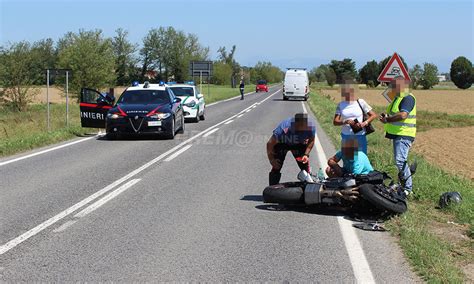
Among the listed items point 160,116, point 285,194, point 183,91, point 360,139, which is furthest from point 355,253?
point 183,91

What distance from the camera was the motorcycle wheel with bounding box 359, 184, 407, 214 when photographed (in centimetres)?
648

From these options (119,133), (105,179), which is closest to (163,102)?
(119,133)

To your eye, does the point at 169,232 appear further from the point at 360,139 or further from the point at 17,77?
the point at 17,77

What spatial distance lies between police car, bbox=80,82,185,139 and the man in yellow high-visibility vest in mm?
9317

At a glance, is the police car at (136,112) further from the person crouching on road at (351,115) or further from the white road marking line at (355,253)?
the white road marking line at (355,253)

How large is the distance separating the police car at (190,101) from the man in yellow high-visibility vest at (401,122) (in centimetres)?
1618

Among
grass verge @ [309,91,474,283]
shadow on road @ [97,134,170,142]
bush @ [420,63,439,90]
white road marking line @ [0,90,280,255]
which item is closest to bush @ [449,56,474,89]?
bush @ [420,63,439,90]

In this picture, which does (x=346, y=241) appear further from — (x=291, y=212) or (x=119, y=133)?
(x=119, y=133)

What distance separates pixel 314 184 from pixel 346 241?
1430 mm

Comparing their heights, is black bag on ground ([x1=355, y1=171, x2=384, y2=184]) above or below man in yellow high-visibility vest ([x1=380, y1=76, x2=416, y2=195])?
below

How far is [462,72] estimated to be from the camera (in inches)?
6058

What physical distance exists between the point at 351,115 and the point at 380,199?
4.61 feet

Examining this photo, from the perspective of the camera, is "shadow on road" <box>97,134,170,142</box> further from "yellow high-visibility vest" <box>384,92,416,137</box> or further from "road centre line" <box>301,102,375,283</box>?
"road centre line" <box>301,102,375,283</box>

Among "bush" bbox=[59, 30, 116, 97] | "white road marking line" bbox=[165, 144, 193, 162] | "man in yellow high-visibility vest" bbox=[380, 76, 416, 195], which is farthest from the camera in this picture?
"bush" bbox=[59, 30, 116, 97]
